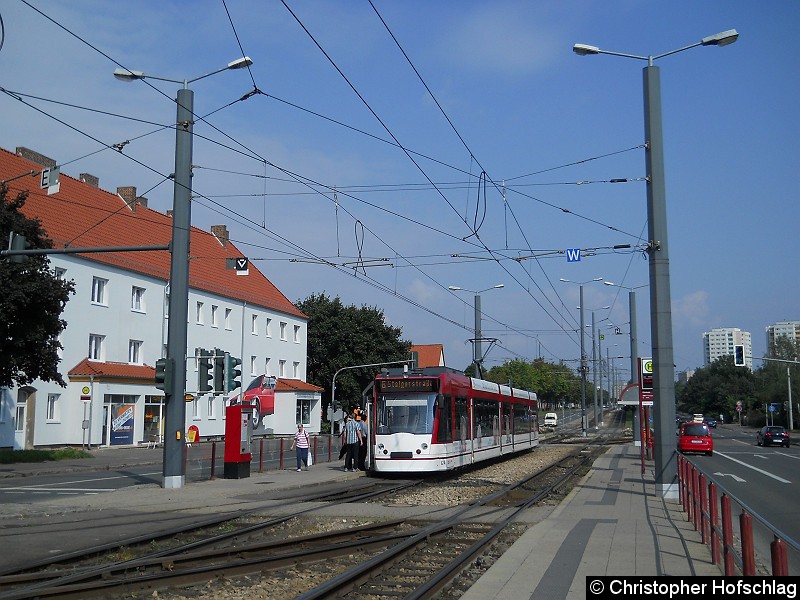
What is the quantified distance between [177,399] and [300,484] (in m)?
4.11

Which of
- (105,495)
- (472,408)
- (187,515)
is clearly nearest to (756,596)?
(187,515)

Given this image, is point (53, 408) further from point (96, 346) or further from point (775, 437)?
point (775, 437)

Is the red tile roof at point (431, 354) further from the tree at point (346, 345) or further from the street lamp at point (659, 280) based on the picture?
the street lamp at point (659, 280)

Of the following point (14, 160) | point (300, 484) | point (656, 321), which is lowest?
point (300, 484)

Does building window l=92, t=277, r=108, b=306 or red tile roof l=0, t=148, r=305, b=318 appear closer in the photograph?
red tile roof l=0, t=148, r=305, b=318

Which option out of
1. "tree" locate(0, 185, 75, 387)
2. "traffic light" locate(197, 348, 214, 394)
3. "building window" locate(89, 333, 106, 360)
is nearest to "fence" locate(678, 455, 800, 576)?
"traffic light" locate(197, 348, 214, 394)

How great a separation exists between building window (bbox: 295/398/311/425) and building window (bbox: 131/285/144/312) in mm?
19362

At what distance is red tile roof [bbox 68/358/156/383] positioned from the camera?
40.2 m

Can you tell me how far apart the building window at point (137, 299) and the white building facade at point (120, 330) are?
0.06m

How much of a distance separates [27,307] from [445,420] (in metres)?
15.6

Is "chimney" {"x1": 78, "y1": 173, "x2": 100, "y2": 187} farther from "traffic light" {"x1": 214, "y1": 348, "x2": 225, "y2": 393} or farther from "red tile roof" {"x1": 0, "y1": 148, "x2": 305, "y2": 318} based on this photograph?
"traffic light" {"x1": 214, "y1": 348, "x2": 225, "y2": 393}

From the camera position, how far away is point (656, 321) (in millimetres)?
17859

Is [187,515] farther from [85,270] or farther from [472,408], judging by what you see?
[85,270]

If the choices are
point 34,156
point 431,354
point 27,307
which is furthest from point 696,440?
point 431,354
